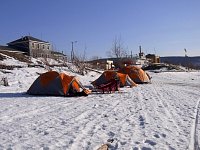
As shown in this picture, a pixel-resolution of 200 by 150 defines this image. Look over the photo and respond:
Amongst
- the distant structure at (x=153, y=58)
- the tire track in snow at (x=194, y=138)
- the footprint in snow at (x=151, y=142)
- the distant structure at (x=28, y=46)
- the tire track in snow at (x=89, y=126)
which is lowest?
the tire track in snow at (x=194, y=138)

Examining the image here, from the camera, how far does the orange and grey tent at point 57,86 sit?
615 inches

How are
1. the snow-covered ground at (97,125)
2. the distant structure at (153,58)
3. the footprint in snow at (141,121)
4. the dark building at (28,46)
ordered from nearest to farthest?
1. the snow-covered ground at (97,125)
2. the footprint in snow at (141,121)
3. the dark building at (28,46)
4. the distant structure at (153,58)

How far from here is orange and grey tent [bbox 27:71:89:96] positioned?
1562 centimetres

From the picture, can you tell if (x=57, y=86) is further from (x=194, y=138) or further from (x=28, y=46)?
(x=28, y=46)

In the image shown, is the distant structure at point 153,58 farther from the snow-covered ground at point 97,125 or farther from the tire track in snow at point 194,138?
the tire track in snow at point 194,138

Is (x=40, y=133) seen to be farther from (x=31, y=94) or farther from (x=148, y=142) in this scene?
(x=31, y=94)

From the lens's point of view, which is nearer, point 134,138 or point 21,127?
point 134,138

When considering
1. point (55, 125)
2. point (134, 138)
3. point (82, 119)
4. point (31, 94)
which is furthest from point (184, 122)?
point (31, 94)

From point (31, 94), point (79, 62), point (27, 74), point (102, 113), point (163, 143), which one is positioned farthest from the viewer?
point (79, 62)

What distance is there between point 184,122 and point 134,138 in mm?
2430

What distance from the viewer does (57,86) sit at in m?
15.7

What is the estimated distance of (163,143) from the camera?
6.95 m

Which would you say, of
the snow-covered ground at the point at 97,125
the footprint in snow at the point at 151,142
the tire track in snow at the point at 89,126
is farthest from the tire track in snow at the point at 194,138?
the tire track in snow at the point at 89,126

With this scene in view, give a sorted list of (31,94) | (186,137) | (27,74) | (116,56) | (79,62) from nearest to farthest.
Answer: (186,137), (31,94), (27,74), (79,62), (116,56)
